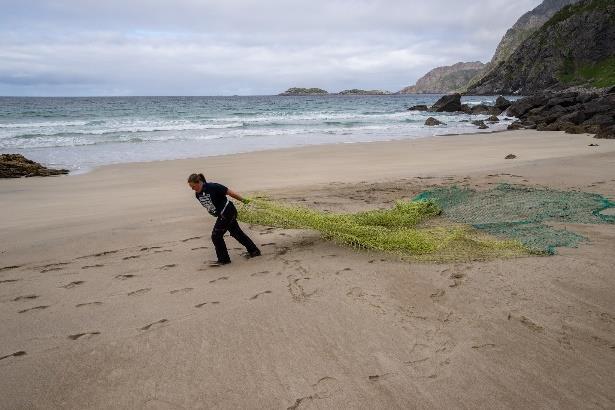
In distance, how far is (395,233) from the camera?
5.61 metres

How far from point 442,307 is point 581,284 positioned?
60.6 inches

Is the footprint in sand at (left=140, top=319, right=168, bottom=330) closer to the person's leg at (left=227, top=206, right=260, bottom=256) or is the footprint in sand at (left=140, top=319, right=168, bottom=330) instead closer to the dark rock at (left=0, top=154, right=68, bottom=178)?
the person's leg at (left=227, top=206, right=260, bottom=256)

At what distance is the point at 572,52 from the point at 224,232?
84.5m

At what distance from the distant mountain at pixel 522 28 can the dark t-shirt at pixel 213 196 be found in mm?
147322

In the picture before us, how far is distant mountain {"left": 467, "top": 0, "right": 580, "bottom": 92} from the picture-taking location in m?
139

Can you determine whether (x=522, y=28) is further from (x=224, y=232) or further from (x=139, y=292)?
(x=139, y=292)

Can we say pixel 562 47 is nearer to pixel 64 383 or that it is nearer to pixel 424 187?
pixel 424 187

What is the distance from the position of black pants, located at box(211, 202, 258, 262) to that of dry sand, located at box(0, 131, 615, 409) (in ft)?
0.74

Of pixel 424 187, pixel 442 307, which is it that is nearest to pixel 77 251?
pixel 442 307

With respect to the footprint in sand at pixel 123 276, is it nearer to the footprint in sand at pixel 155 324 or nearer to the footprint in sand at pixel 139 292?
the footprint in sand at pixel 139 292

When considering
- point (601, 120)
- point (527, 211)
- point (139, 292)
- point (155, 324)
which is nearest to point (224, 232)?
point (139, 292)

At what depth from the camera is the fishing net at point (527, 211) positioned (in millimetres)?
5625

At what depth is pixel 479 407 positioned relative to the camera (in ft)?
9.27

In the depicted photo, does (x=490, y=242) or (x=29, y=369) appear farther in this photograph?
(x=490, y=242)
